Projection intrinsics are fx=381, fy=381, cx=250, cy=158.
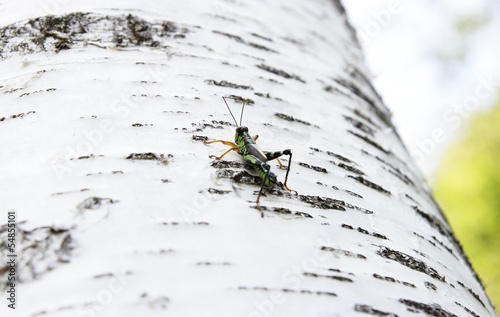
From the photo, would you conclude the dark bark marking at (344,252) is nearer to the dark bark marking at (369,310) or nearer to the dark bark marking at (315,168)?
the dark bark marking at (369,310)

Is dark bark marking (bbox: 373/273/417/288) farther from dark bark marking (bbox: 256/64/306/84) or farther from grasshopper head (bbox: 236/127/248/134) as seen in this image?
dark bark marking (bbox: 256/64/306/84)

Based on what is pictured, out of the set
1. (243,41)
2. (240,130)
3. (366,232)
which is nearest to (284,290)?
(366,232)

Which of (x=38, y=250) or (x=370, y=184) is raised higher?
(x=370, y=184)

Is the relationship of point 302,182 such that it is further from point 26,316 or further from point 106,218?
point 26,316

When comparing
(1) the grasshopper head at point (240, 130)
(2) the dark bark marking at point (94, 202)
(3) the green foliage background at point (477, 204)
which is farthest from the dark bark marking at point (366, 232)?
(3) the green foliage background at point (477, 204)

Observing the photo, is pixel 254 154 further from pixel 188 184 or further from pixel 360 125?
pixel 360 125
